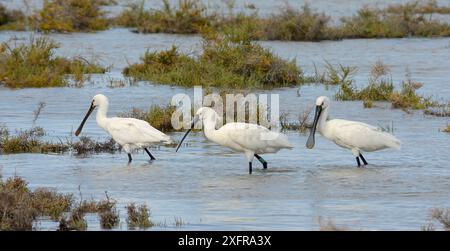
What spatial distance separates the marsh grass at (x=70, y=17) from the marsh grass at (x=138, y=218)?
19149 millimetres

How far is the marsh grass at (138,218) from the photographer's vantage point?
1008cm

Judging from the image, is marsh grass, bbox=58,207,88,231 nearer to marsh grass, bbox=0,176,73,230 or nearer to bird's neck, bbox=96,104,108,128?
marsh grass, bbox=0,176,73,230

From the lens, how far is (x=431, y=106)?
18578mm

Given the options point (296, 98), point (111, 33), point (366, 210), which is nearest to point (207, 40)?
point (296, 98)

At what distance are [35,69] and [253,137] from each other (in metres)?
8.83

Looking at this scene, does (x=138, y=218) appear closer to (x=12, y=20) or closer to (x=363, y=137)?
(x=363, y=137)

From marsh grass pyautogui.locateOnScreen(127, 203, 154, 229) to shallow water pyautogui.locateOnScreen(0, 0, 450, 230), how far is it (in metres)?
0.11

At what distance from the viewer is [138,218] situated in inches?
399

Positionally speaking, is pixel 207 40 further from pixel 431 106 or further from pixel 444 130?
pixel 444 130

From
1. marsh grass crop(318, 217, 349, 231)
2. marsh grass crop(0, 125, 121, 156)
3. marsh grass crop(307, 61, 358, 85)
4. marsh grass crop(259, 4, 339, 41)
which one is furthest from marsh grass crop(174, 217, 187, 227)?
marsh grass crop(259, 4, 339, 41)

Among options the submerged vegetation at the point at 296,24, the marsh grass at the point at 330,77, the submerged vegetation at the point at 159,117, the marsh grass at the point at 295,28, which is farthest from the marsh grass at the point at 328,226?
the marsh grass at the point at 295,28

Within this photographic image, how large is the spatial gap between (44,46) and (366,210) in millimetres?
11890

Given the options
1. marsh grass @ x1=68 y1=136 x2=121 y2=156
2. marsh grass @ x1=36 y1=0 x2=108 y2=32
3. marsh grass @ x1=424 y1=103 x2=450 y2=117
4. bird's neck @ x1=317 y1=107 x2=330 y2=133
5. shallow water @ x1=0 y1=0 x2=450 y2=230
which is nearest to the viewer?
shallow water @ x1=0 y1=0 x2=450 y2=230

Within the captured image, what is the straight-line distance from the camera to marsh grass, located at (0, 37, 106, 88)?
20.8 metres
